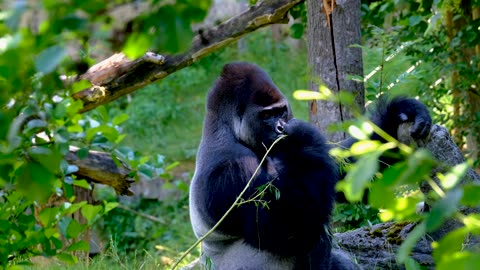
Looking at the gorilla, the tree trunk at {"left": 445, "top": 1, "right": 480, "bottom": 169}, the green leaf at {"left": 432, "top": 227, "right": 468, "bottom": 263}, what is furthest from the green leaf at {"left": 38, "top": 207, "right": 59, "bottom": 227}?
the tree trunk at {"left": 445, "top": 1, "right": 480, "bottom": 169}

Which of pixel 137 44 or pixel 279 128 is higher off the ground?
pixel 137 44

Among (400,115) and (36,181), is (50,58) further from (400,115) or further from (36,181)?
(400,115)

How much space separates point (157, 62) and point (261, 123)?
1.21 meters

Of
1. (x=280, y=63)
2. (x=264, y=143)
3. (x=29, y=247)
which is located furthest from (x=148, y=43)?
(x=280, y=63)

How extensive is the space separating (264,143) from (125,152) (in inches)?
30.1

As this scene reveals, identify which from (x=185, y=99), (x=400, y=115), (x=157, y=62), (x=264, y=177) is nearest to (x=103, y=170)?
(x=157, y=62)

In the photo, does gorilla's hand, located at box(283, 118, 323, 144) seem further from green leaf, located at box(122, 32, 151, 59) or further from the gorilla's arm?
green leaf, located at box(122, 32, 151, 59)

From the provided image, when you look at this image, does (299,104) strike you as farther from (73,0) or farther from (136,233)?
(73,0)

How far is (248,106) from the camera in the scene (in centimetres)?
330

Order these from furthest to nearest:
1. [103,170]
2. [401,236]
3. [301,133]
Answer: [103,170]
[401,236]
[301,133]

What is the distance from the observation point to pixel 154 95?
10.1 m

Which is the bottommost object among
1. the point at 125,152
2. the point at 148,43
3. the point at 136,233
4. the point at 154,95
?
the point at 136,233

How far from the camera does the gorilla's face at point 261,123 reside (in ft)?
10.7

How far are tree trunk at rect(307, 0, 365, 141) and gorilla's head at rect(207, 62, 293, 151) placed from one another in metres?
0.88
